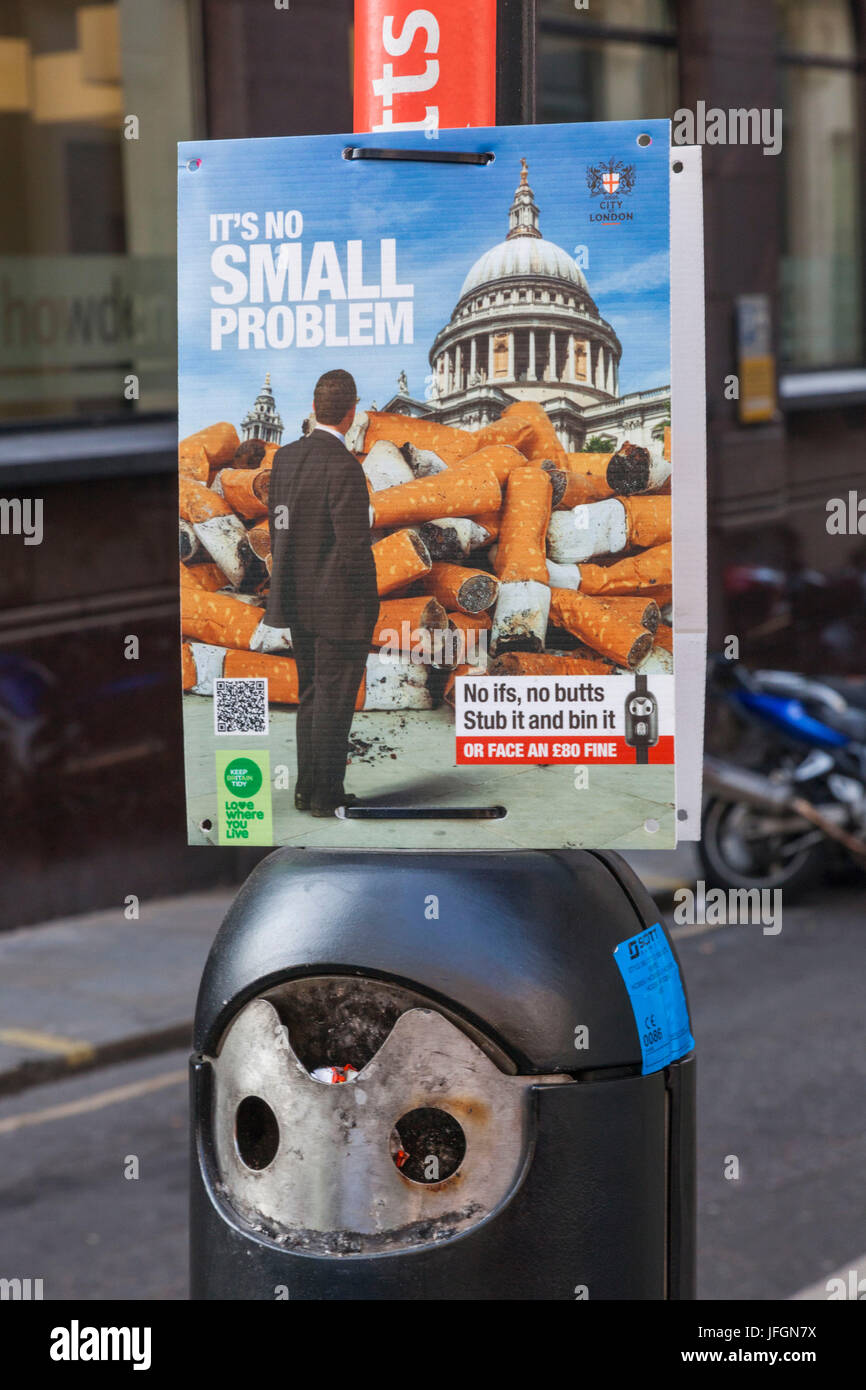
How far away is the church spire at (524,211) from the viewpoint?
1.69 metres

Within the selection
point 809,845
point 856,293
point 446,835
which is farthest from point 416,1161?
point 856,293

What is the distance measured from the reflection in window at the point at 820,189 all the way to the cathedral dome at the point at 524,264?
38.5ft

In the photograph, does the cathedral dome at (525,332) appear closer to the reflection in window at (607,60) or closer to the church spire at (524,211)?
the church spire at (524,211)

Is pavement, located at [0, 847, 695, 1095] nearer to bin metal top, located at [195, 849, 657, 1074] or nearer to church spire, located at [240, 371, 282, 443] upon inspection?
bin metal top, located at [195, 849, 657, 1074]

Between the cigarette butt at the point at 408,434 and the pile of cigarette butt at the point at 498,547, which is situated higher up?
the cigarette butt at the point at 408,434

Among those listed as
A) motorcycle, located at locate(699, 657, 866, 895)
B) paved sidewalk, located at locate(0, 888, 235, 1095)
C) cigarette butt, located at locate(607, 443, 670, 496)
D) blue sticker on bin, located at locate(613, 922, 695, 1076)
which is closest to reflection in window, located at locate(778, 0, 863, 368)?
motorcycle, located at locate(699, 657, 866, 895)

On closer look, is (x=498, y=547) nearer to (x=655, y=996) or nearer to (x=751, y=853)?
(x=655, y=996)

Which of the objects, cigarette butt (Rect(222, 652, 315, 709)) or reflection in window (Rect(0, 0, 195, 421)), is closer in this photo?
cigarette butt (Rect(222, 652, 315, 709))

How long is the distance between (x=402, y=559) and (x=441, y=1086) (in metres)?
0.55

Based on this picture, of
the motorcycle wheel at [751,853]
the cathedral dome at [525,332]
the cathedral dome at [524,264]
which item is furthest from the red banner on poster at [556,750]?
the motorcycle wheel at [751,853]

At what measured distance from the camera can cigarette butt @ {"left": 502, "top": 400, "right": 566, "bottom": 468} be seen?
1.70m

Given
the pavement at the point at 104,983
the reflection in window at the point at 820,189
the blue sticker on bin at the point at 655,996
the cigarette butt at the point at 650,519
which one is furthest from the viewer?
the reflection in window at the point at 820,189

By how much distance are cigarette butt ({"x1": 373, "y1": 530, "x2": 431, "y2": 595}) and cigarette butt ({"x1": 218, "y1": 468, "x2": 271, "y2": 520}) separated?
0.13 meters
